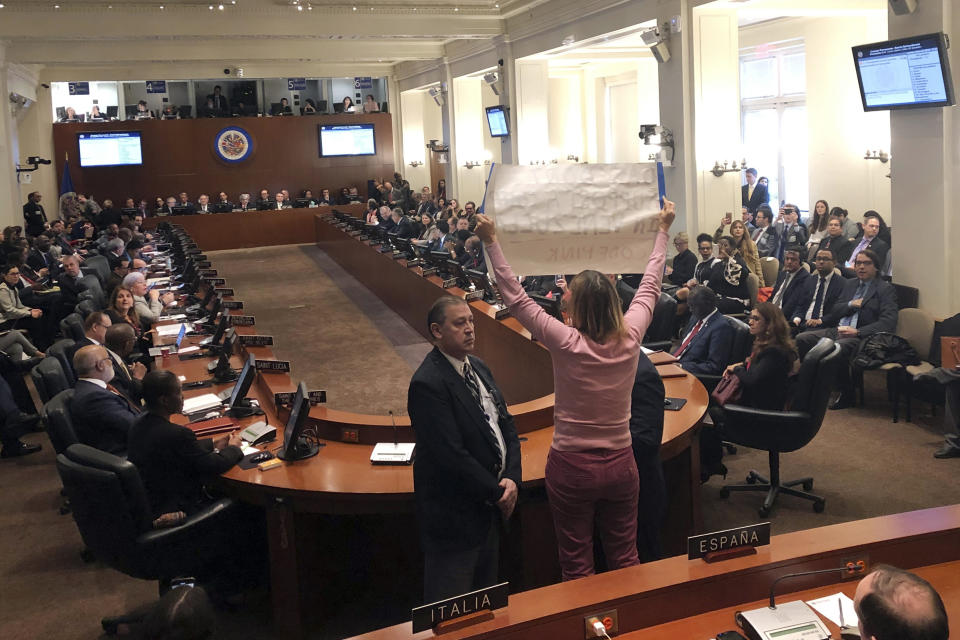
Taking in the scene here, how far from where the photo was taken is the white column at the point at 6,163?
14.5m

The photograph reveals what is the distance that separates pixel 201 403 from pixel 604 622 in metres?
3.17

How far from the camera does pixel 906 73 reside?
7.14 metres

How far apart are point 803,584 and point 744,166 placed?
28.7 ft

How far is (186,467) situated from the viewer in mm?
3830

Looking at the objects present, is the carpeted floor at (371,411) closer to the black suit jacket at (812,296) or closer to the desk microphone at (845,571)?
the black suit jacket at (812,296)

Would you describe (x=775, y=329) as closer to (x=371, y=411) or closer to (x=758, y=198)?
(x=371, y=411)

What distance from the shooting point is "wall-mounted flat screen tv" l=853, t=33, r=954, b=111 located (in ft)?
22.3

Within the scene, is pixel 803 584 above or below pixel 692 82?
below

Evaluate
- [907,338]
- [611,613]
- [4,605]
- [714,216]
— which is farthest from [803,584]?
[714,216]

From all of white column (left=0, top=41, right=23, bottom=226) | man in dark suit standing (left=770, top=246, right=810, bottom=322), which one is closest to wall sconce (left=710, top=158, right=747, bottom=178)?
man in dark suit standing (left=770, top=246, right=810, bottom=322)

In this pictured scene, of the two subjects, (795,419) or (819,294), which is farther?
(819,294)

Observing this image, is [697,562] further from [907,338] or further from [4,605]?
[907,338]

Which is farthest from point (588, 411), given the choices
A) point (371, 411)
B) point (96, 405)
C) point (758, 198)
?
point (758, 198)

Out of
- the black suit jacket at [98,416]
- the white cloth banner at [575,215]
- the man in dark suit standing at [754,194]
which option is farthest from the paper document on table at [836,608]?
the man in dark suit standing at [754,194]
